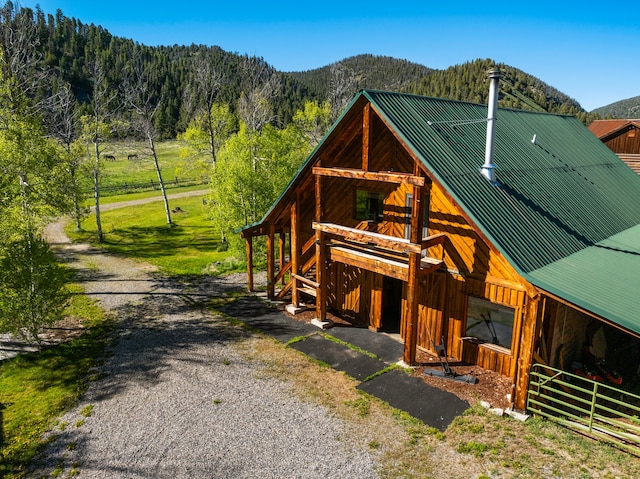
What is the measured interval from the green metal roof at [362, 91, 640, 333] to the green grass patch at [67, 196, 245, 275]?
14573 millimetres

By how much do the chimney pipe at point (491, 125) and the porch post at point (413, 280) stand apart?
9.12 feet

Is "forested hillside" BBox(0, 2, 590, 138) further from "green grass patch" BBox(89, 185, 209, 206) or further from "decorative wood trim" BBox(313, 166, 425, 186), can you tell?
"decorative wood trim" BBox(313, 166, 425, 186)

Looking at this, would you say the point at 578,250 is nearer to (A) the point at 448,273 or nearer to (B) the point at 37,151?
(A) the point at 448,273

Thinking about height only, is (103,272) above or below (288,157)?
below

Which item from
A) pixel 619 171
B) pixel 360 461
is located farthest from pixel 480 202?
pixel 619 171

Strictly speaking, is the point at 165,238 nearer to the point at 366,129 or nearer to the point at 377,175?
the point at 366,129

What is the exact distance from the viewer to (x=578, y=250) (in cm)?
1401

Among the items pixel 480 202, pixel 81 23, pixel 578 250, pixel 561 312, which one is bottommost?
pixel 561 312

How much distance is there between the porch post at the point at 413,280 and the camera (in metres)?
13.0

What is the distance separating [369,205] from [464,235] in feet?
14.2

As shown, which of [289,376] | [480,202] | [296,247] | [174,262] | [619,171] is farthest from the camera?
[174,262]

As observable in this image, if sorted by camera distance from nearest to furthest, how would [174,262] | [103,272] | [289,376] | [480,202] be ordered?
[480,202]
[289,376]
[103,272]
[174,262]

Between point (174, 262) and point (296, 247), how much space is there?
1257 cm

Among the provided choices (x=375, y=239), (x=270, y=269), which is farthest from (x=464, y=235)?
(x=270, y=269)
